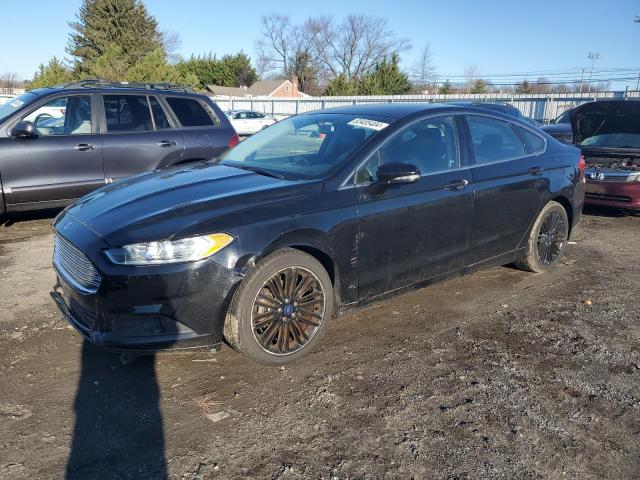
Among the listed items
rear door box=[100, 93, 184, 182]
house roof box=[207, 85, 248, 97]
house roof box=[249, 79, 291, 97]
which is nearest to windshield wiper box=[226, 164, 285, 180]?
rear door box=[100, 93, 184, 182]

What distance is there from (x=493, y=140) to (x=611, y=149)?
452 centimetres

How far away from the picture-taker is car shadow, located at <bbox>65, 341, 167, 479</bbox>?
8.16 ft

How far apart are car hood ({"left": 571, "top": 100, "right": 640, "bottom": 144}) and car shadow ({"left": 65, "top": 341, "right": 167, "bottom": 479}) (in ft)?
26.1

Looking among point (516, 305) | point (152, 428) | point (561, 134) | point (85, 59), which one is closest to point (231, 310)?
point (152, 428)

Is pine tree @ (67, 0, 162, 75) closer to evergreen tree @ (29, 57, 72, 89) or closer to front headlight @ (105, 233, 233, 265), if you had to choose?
evergreen tree @ (29, 57, 72, 89)

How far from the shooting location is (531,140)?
5.08 meters

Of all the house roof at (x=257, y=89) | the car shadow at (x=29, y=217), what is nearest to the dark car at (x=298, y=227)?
the car shadow at (x=29, y=217)

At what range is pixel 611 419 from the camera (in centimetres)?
294

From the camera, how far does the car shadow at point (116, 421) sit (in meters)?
2.49

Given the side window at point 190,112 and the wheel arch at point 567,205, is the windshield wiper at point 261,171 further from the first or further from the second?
the side window at point 190,112

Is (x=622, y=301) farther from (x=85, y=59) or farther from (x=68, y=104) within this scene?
(x=85, y=59)

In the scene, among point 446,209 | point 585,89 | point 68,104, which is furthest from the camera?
point 585,89

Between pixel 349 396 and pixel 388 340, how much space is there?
841mm

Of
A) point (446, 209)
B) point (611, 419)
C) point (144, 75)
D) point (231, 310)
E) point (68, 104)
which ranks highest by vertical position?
point (144, 75)
